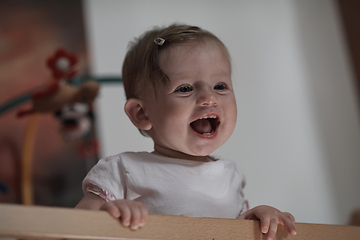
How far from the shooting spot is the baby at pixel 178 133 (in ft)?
1.88

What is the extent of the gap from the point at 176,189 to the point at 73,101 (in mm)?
560

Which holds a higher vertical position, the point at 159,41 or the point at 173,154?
the point at 159,41

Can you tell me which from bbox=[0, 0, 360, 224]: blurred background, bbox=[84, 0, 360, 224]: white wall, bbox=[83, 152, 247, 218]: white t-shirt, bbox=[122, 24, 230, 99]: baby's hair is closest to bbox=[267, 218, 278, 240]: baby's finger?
bbox=[83, 152, 247, 218]: white t-shirt

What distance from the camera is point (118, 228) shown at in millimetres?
379

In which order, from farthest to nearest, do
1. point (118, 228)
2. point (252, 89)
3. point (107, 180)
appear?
point (252, 89)
point (107, 180)
point (118, 228)

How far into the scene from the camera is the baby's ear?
648mm

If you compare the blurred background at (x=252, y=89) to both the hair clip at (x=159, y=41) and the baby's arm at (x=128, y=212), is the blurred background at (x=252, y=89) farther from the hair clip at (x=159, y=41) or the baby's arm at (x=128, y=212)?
the baby's arm at (x=128, y=212)

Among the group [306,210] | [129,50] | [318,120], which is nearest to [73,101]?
[129,50]

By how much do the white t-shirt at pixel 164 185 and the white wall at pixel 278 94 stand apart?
3.76 feet

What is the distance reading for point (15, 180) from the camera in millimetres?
1717

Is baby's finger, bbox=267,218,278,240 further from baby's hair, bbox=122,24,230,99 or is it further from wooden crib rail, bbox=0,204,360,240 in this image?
baby's hair, bbox=122,24,230,99

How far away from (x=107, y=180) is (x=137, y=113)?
13cm

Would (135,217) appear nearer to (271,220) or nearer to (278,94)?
(271,220)

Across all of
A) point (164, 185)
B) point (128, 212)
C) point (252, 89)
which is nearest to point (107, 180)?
point (164, 185)
